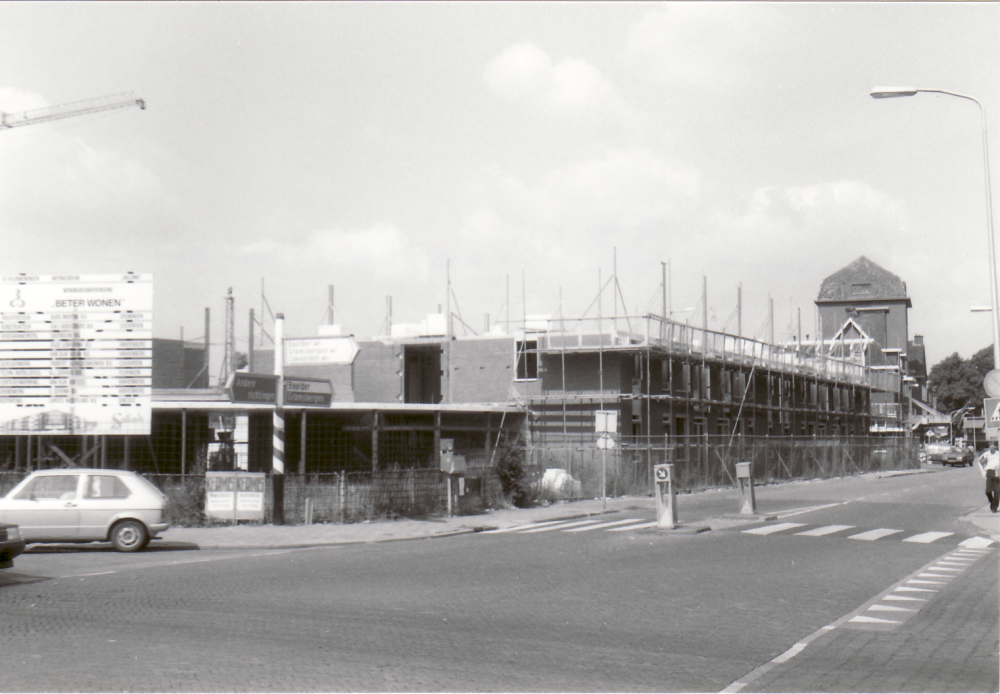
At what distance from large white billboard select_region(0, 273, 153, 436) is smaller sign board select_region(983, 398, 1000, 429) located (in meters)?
17.7

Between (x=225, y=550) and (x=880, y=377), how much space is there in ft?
221

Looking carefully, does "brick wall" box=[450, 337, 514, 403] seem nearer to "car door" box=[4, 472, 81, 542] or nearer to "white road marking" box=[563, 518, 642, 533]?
"white road marking" box=[563, 518, 642, 533]

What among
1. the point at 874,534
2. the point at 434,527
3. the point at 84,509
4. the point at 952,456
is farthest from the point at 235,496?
the point at 952,456

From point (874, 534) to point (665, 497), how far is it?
401 centimetres

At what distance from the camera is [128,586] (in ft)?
39.4

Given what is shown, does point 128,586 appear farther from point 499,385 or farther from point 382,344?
point 382,344

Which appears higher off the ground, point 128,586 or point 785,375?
point 785,375

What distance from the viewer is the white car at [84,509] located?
17.0 meters

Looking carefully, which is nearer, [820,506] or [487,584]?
[487,584]

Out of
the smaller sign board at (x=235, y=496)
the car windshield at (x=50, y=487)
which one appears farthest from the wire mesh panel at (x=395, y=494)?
the car windshield at (x=50, y=487)

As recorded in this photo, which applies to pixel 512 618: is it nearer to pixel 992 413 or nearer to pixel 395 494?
pixel 395 494

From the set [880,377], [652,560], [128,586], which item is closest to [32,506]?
[128,586]

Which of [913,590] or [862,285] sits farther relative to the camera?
[862,285]

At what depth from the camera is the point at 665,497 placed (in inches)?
793
